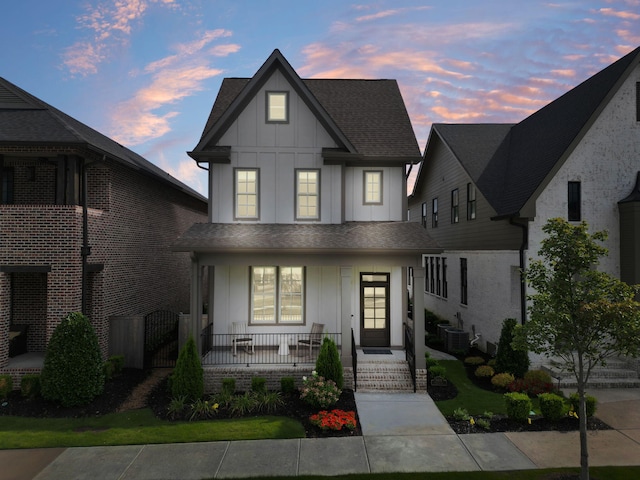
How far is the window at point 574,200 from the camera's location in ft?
46.7

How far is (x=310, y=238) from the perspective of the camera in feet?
43.2

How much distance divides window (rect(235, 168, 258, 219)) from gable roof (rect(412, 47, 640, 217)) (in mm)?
9437

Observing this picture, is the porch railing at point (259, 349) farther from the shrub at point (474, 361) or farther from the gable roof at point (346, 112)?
the gable roof at point (346, 112)

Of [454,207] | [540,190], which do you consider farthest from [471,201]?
[540,190]

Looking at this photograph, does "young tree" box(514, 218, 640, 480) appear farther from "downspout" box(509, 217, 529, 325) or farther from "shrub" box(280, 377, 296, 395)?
"shrub" box(280, 377, 296, 395)

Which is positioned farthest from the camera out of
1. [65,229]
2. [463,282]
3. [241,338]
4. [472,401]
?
[463,282]

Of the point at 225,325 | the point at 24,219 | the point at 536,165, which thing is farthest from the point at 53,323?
the point at 536,165

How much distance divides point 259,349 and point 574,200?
12.6 meters

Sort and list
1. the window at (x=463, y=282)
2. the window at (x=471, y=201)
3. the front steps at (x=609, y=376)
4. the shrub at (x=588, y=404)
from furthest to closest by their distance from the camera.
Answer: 1. the window at (x=463, y=282)
2. the window at (x=471, y=201)
3. the front steps at (x=609, y=376)
4. the shrub at (x=588, y=404)

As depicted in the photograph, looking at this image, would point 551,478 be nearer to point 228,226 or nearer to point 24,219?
point 228,226

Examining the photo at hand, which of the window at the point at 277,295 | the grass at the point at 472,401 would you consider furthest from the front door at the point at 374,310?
the grass at the point at 472,401

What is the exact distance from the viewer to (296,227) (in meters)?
14.4

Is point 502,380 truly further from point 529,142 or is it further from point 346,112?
point 346,112

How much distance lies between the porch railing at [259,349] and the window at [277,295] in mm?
620
